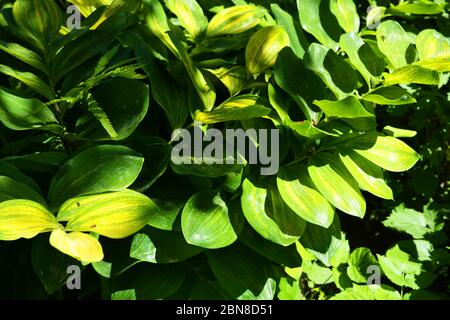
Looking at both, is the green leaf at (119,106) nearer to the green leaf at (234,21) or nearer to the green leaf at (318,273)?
the green leaf at (234,21)

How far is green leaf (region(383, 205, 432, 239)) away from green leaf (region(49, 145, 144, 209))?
50.6 inches

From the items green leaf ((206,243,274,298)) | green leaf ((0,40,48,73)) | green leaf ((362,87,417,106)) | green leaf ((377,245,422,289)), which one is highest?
green leaf ((0,40,48,73))

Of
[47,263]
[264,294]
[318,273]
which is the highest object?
[47,263]

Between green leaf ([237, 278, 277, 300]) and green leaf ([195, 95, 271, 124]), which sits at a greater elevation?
green leaf ([195, 95, 271, 124])

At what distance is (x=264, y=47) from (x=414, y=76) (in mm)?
362

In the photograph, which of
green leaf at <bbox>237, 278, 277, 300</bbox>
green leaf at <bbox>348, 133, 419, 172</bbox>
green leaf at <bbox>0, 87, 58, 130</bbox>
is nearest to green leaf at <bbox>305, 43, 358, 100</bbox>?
green leaf at <bbox>348, 133, 419, 172</bbox>

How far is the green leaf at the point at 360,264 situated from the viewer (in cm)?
190

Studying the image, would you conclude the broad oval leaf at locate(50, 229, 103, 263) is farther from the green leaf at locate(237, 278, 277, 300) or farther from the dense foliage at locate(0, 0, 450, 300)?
the green leaf at locate(237, 278, 277, 300)

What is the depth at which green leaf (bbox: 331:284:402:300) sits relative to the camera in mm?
1774

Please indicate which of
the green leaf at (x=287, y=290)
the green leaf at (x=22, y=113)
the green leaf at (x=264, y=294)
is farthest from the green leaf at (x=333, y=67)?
the green leaf at (x=287, y=290)

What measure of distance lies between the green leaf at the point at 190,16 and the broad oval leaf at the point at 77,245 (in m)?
0.64

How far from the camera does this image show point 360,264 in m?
1.94

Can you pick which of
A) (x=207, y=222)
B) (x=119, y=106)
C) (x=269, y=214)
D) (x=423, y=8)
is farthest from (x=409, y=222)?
(x=119, y=106)

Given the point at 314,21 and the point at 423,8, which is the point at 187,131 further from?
the point at 423,8
